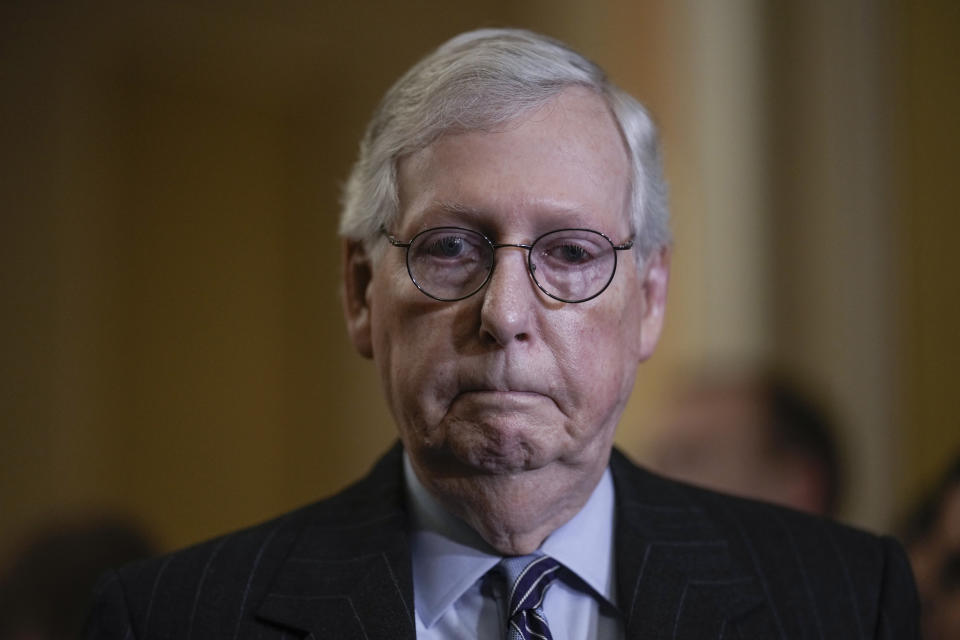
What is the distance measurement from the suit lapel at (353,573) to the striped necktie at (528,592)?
146 millimetres

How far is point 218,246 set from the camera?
3.22m

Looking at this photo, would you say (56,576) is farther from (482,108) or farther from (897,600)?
(897,600)

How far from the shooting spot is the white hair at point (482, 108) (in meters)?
1.47

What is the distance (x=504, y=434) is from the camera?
1368 mm

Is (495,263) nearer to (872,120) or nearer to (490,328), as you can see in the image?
(490,328)

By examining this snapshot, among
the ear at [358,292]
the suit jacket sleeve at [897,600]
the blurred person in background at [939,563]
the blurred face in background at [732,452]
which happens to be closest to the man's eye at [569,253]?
the ear at [358,292]

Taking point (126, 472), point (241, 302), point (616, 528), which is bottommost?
point (126, 472)

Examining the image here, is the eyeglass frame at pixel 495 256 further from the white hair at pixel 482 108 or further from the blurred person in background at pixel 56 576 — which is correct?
the blurred person in background at pixel 56 576

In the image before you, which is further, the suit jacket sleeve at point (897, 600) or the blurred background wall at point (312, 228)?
the blurred background wall at point (312, 228)

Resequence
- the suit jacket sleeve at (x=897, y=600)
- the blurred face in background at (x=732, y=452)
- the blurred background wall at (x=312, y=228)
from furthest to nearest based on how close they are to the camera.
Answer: the blurred face in background at (x=732, y=452), the blurred background wall at (x=312, y=228), the suit jacket sleeve at (x=897, y=600)

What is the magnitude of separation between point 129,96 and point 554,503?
2.19 meters

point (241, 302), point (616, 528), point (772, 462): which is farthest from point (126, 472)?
point (772, 462)

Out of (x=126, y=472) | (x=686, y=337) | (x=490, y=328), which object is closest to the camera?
(x=490, y=328)

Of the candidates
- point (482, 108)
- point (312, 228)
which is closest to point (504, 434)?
point (482, 108)
